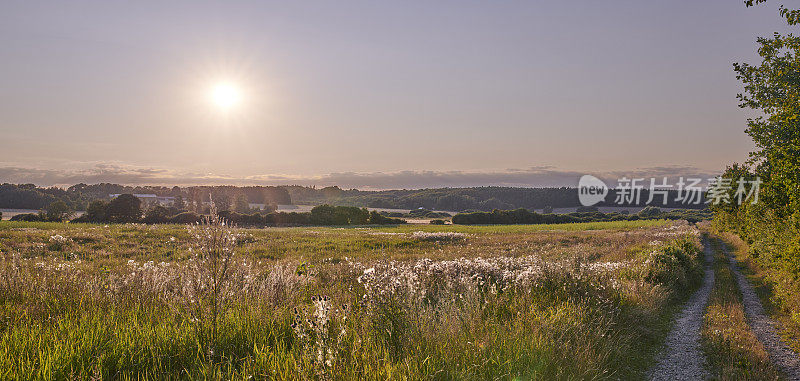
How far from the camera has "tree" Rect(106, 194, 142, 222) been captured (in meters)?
58.7

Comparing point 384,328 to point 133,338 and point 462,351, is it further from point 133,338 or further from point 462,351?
point 133,338

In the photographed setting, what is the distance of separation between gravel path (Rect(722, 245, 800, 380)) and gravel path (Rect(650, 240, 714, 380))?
129 centimetres

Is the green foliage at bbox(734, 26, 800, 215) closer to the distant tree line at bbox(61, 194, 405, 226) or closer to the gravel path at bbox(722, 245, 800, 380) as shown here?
the gravel path at bbox(722, 245, 800, 380)

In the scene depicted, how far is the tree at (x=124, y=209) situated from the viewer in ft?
193

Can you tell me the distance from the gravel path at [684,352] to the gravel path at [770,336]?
1.29 metres

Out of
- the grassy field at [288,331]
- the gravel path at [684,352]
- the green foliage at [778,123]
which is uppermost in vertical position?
the green foliage at [778,123]

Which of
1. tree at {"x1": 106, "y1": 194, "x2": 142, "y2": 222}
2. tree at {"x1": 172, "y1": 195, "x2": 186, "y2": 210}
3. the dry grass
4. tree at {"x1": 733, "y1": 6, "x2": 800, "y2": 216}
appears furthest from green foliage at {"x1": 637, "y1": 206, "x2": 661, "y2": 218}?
tree at {"x1": 172, "y1": 195, "x2": 186, "y2": 210}

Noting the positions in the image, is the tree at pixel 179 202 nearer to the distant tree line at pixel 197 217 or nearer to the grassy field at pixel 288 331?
the distant tree line at pixel 197 217

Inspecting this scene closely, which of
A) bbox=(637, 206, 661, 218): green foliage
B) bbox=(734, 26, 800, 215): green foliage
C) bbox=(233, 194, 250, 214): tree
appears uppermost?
bbox=(734, 26, 800, 215): green foliage

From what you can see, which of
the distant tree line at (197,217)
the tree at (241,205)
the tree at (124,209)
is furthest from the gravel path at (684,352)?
the tree at (241,205)

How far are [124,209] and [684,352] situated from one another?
7163 cm

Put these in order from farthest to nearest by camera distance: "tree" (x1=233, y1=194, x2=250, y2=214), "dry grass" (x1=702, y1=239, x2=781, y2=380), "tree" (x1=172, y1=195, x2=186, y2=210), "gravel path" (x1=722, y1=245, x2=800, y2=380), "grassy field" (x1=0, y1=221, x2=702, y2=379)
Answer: "tree" (x1=172, y1=195, x2=186, y2=210)
"tree" (x1=233, y1=194, x2=250, y2=214)
"gravel path" (x1=722, y1=245, x2=800, y2=380)
"dry grass" (x1=702, y1=239, x2=781, y2=380)
"grassy field" (x1=0, y1=221, x2=702, y2=379)

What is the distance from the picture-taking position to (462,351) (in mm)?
4602

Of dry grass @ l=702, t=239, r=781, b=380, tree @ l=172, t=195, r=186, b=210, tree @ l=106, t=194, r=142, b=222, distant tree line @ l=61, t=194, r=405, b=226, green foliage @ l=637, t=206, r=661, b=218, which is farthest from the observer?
tree @ l=172, t=195, r=186, b=210
